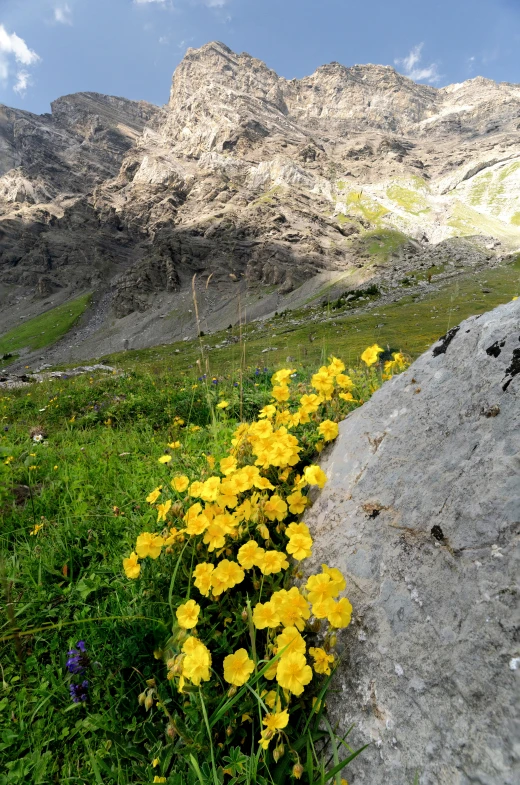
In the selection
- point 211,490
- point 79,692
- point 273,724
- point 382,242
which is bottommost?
point 79,692

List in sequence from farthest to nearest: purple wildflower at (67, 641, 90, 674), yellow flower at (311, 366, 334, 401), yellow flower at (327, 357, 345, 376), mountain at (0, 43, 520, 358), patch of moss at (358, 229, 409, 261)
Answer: patch of moss at (358, 229, 409, 261), mountain at (0, 43, 520, 358), yellow flower at (327, 357, 345, 376), yellow flower at (311, 366, 334, 401), purple wildflower at (67, 641, 90, 674)

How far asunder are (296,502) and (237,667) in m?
1.13

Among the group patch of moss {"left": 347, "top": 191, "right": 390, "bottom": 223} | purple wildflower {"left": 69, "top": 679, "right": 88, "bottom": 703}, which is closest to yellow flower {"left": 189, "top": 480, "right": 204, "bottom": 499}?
purple wildflower {"left": 69, "top": 679, "right": 88, "bottom": 703}

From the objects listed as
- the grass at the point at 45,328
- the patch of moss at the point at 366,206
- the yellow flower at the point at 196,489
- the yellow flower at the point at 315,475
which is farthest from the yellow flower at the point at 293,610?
the patch of moss at the point at 366,206

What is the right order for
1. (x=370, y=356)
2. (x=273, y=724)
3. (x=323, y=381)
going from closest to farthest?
(x=273, y=724)
(x=323, y=381)
(x=370, y=356)

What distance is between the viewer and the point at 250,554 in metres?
2.08

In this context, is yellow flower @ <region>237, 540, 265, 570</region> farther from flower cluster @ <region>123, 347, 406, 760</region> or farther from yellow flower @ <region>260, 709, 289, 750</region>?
yellow flower @ <region>260, 709, 289, 750</region>

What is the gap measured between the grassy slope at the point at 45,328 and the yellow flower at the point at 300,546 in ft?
382

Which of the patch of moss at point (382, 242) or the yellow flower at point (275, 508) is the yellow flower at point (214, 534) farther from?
the patch of moss at point (382, 242)

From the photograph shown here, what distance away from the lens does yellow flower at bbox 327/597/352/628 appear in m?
1.74

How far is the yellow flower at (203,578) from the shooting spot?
2.02 metres

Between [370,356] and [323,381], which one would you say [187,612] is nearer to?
[323,381]

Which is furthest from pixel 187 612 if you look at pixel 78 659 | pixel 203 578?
pixel 78 659

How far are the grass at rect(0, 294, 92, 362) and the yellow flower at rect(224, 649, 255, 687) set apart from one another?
116466mm
